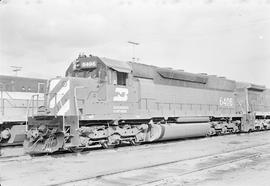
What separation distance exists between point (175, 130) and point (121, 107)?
3432 mm

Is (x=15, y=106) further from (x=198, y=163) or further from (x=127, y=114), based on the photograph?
(x=198, y=163)

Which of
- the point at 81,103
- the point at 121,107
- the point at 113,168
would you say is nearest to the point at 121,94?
the point at 121,107

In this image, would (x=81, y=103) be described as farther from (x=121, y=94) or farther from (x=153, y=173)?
(x=153, y=173)

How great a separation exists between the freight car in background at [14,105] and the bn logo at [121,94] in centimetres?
276

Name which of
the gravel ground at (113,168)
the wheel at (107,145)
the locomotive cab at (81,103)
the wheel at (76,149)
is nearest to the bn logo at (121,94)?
the locomotive cab at (81,103)

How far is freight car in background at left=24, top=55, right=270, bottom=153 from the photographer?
10.8 metres

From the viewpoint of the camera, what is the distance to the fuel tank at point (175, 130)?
14.1m

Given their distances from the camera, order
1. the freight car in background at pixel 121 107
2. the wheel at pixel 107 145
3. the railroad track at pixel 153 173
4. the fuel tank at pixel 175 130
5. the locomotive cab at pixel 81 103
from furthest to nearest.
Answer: the fuel tank at pixel 175 130 → the wheel at pixel 107 145 → the freight car in background at pixel 121 107 → the locomotive cab at pixel 81 103 → the railroad track at pixel 153 173

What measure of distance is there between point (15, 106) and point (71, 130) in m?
5.56

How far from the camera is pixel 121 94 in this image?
12.7 metres

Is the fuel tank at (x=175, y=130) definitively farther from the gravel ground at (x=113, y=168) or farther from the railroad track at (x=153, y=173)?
the railroad track at (x=153, y=173)

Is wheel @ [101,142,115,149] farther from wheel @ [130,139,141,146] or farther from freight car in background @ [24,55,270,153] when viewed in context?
wheel @ [130,139,141,146]

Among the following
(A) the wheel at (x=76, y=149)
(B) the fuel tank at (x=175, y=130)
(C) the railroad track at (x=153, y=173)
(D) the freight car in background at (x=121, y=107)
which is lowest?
(C) the railroad track at (x=153, y=173)

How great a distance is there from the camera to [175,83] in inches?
631
